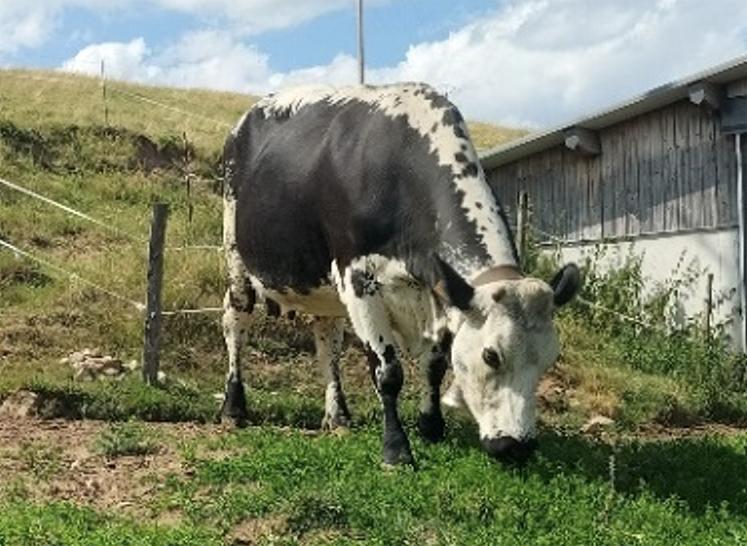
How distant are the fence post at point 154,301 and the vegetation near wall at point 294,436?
0.25 meters

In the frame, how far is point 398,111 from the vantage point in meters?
9.39

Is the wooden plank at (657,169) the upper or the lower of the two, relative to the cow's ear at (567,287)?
upper

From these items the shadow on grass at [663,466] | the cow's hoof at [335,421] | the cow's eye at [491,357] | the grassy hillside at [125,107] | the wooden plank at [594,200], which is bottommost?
the shadow on grass at [663,466]

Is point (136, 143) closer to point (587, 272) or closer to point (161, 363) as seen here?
point (587, 272)

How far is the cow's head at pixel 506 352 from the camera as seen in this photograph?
7.61 meters

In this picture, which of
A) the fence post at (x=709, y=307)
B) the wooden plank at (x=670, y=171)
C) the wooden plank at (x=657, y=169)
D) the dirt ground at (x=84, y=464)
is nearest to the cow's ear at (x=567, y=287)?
the dirt ground at (x=84, y=464)

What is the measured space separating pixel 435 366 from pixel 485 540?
121 inches

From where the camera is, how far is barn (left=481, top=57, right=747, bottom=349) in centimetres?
1590

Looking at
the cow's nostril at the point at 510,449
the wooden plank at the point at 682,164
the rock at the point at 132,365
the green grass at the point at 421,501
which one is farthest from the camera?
the wooden plank at the point at 682,164

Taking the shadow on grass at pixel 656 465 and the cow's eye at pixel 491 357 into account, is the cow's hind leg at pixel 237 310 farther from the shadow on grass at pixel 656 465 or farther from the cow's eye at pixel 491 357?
the cow's eye at pixel 491 357

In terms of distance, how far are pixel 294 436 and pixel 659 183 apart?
9.06 meters

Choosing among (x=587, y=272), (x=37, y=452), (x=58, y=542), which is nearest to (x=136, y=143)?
(x=587, y=272)

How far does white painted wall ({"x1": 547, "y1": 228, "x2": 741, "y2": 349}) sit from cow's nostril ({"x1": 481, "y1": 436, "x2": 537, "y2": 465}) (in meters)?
9.14

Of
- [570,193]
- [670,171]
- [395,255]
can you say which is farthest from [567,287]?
[570,193]
